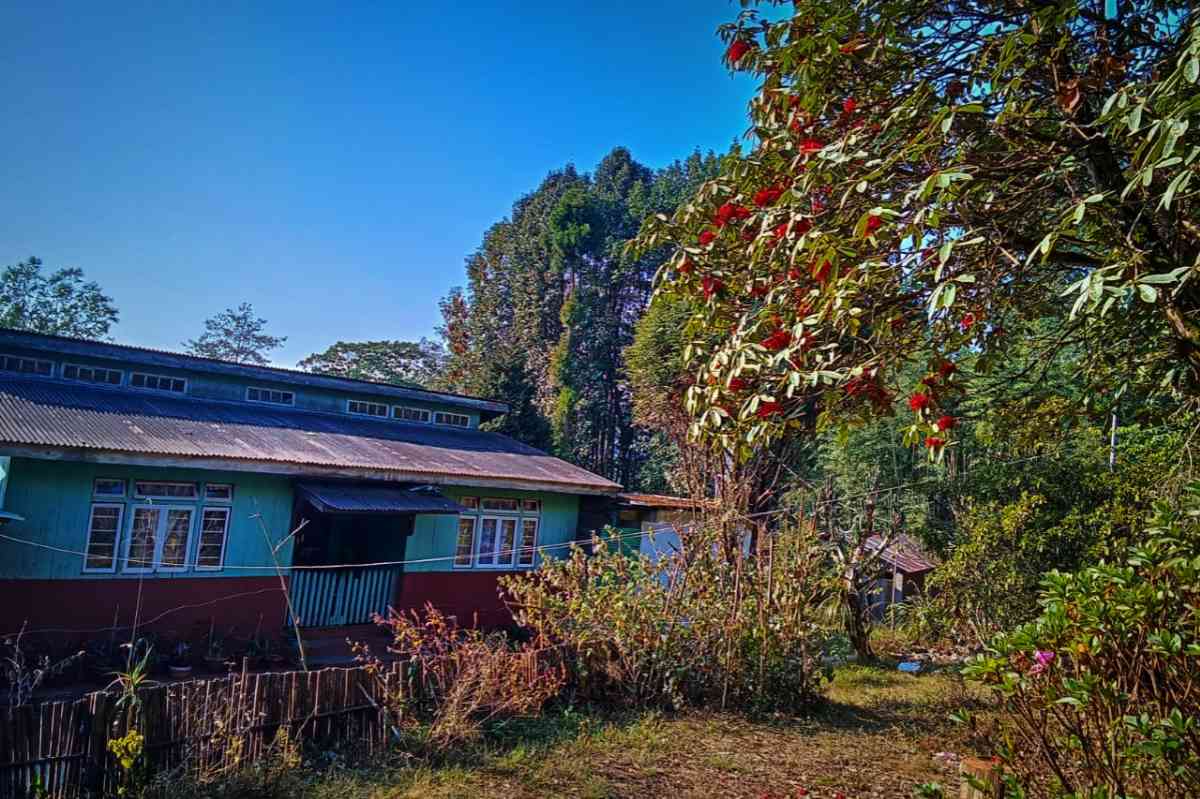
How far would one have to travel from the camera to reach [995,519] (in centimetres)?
1072

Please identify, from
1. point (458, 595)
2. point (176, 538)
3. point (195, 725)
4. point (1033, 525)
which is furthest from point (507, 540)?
point (195, 725)

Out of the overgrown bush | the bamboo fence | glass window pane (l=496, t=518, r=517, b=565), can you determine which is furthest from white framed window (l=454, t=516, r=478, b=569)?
the bamboo fence

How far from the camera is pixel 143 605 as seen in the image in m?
9.59

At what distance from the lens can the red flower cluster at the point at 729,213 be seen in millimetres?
4926

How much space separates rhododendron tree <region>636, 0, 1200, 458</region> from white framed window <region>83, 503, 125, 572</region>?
844 centimetres

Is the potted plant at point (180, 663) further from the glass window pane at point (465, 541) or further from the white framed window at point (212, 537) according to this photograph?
the glass window pane at point (465, 541)

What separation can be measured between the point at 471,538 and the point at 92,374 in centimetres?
702

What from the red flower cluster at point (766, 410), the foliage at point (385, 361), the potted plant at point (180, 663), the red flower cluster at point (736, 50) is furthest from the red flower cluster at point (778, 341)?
the foliage at point (385, 361)

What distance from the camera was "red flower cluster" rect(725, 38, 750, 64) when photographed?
5172 mm

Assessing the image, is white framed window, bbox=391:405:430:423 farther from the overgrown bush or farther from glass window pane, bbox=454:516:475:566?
the overgrown bush

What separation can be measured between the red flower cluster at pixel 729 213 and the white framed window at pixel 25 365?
11983 mm

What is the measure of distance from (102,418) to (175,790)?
23.8 feet

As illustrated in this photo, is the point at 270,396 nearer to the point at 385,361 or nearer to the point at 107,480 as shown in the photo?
the point at 107,480

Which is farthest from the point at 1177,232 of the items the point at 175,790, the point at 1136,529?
the point at 175,790
